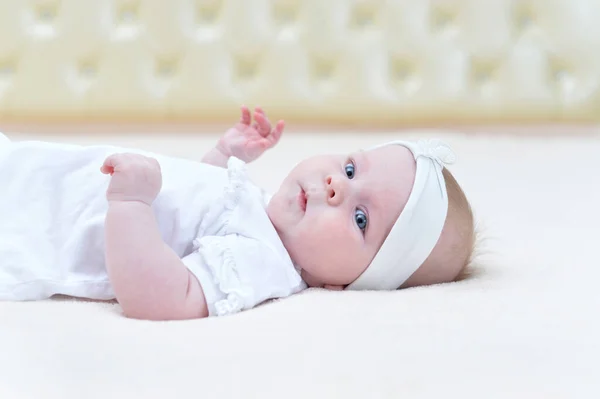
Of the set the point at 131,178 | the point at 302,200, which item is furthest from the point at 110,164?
the point at 302,200

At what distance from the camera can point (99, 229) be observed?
3.68ft

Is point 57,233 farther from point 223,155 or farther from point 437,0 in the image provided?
point 437,0

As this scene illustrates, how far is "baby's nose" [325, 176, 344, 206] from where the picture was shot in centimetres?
115

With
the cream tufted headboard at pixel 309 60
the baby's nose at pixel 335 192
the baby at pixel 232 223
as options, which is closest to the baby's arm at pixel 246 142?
the baby at pixel 232 223

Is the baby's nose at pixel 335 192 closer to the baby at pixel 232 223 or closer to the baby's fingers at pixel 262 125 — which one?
the baby at pixel 232 223

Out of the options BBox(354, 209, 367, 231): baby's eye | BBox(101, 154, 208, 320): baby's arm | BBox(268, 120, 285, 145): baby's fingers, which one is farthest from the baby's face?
BBox(268, 120, 285, 145): baby's fingers

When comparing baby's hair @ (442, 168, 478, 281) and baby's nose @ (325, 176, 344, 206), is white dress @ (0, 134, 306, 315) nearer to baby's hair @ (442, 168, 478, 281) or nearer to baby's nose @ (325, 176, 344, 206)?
baby's nose @ (325, 176, 344, 206)

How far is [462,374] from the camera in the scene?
773mm

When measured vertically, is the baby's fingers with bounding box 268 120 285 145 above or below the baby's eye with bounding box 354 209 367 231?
above

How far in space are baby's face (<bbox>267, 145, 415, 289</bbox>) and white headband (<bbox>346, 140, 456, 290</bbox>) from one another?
0.01 meters

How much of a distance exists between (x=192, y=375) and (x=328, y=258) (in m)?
0.44

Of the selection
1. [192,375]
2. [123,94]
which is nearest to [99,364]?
[192,375]

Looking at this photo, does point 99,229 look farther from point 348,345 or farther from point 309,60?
point 309,60

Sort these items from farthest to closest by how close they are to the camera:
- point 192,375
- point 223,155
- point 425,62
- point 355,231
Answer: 1. point 425,62
2. point 223,155
3. point 355,231
4. point 192,375
